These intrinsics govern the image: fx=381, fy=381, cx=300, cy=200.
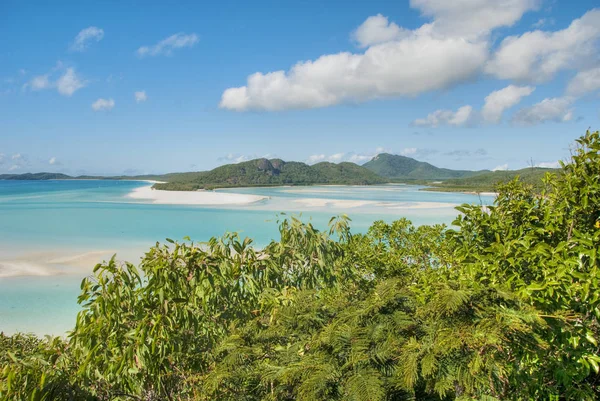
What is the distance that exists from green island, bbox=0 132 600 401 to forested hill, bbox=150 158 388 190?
339 feet

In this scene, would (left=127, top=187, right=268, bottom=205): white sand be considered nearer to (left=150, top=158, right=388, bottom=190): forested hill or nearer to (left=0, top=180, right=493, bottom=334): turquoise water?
(left=0, top=180, right=493, bottom=334): turquoise water

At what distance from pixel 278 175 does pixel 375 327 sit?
14055 centimetres

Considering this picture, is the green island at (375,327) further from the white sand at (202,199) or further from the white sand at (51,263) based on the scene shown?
the white sand at (202,199)

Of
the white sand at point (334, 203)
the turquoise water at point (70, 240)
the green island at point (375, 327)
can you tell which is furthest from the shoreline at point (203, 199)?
the green island at point (375, 327)

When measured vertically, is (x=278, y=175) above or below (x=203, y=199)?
above

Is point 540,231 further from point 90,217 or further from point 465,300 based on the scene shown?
point 90,217

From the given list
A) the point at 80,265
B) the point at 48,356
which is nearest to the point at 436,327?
the point at 48,356

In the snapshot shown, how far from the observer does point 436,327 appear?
2.21 metres

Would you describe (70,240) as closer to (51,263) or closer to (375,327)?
(51,263)

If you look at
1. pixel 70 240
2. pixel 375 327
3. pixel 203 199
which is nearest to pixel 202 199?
pixel 203 199

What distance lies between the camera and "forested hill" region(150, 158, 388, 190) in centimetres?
12038

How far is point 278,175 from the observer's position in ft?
467

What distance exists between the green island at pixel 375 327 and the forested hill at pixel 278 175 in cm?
10326

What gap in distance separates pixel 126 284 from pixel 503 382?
3.00 m
